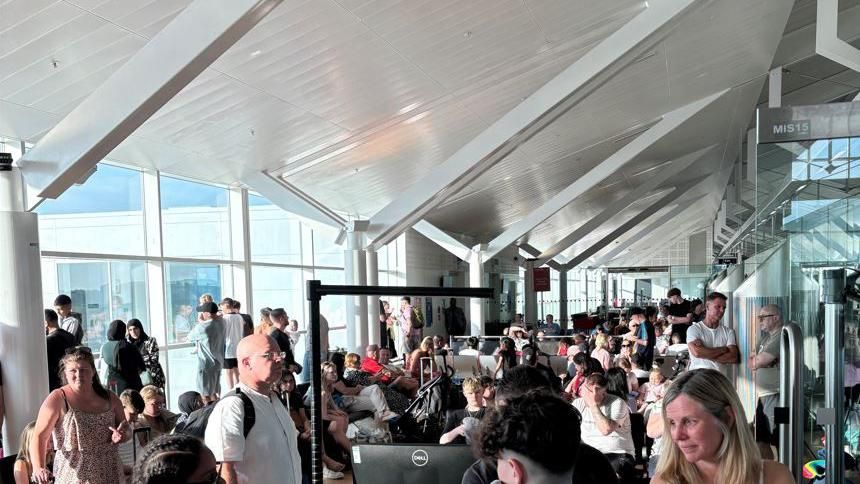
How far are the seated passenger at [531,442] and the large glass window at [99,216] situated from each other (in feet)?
27.9

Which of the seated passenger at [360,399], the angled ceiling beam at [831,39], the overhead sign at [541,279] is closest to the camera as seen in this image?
the seated passenger at [360,399]

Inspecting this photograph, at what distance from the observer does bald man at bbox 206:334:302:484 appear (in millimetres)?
2662

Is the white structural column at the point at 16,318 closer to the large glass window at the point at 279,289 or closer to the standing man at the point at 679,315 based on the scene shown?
the large glass window at the point at 279,289

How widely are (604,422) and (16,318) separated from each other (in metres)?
4.43

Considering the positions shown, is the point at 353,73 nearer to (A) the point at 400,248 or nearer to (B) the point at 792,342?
(B) the point at 792,342

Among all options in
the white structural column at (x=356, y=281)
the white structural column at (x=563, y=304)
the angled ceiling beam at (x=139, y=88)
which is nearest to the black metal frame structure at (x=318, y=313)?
the angled ceiling beam at (x=139, y=88)

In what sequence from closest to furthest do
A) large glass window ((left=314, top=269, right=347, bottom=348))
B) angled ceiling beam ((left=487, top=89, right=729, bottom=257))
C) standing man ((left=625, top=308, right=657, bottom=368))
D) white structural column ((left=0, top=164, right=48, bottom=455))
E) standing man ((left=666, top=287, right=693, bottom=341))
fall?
white structural column ((left=0, top=164, right=48, bottom=455)) < standing man ((left=625, top=308, right=657, bottom=368)) < standing man ((left=666, top=287, right=693, bottom=341)) < angled ceiling beam ((left=487, top=89, right=729, bottom=257)) < large glass window ((left=314, top=269, right=347, bottom=348))

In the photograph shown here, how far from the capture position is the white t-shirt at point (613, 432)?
4.66 m

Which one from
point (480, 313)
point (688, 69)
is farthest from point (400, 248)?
point (688, 69)

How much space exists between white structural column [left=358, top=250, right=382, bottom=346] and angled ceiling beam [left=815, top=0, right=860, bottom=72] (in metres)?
7.20

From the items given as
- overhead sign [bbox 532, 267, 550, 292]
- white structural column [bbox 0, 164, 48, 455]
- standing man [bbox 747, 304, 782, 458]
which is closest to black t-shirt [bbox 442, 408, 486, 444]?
standing man [bbox 747, 304, 782, 458]

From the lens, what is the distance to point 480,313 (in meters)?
18.6

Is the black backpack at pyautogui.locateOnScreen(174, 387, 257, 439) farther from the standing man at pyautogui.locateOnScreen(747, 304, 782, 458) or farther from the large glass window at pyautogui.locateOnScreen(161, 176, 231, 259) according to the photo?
the large glass window at pyautogui.locateOnScreen(161, 176, 231, 259)

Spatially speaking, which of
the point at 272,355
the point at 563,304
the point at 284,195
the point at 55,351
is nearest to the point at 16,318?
the point at 55,351
